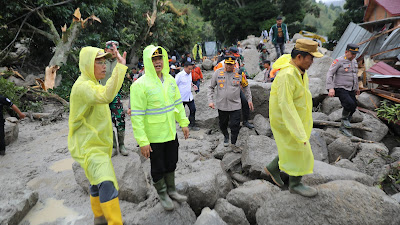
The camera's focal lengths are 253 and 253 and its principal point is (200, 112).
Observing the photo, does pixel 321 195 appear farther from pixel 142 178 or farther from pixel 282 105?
pixel 142 178

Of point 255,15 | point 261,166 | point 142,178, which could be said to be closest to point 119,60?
point 142,178

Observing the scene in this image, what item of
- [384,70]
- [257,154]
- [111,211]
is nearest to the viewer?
[111,211]

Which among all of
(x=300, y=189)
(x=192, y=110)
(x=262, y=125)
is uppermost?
(x=300, y=189)

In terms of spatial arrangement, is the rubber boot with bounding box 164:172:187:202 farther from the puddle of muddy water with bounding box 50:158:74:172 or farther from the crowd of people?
the puddle of muddy water with bounding box 50:158:74:172

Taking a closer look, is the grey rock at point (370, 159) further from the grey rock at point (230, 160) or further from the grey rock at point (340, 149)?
the grey rock at point (230, 160)

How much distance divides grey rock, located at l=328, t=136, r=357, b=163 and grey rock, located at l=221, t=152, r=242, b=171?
182 centimetres

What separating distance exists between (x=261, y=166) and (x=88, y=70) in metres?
2.96

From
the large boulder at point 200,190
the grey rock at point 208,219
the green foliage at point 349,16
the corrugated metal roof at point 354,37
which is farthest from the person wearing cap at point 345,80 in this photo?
the green foliage at point 349,16

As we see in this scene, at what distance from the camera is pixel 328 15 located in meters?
80.6

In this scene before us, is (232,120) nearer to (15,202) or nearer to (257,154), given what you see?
(257,154)

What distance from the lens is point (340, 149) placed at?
16.1ft

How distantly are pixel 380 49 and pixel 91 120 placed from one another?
10417 millimetres

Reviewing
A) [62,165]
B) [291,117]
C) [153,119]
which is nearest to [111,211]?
[153,119]

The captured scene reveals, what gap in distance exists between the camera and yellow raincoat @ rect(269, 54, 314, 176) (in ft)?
8.06
